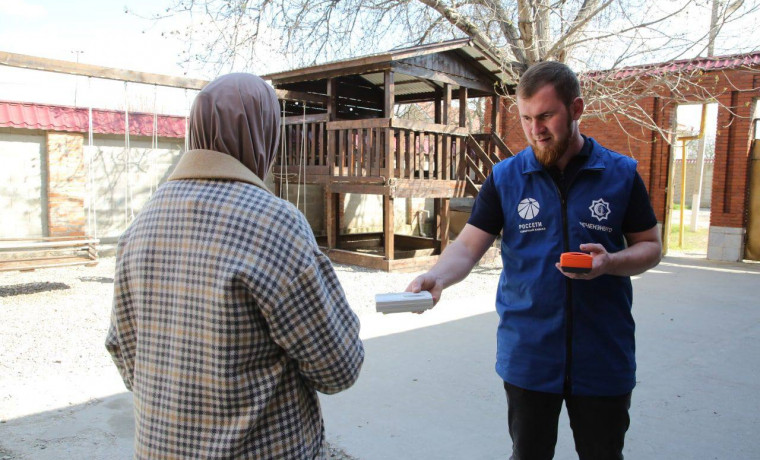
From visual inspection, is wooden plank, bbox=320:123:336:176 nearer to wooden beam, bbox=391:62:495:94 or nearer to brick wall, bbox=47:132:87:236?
wooden beam, bbox=391:62:495:94

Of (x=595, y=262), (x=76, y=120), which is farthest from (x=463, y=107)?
(x=595, y=262)

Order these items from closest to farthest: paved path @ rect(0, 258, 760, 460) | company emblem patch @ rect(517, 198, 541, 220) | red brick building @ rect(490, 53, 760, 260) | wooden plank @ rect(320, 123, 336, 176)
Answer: company emblem patch @ rect(517, 198, 541, 220) → paved path @ rect(0, 258, 760, 460) → wooden plank @ rect(320, 123, 336, 176) → red brick building @ rect(490, 53, 760, 260)

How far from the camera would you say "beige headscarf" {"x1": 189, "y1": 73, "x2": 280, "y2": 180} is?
1.42 metres

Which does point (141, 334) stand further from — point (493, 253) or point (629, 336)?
point (493, 253)

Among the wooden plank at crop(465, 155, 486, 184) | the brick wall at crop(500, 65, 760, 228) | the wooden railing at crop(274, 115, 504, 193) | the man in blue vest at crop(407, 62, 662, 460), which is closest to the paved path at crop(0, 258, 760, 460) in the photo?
the man in blue vest at crop(407, 62, 662, 460)

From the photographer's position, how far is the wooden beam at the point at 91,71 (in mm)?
6562

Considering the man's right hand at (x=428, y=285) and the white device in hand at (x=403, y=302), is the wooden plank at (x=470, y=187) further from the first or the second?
the white device in hand at (x=403, y=302)

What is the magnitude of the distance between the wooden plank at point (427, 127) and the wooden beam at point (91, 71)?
3.21 metres

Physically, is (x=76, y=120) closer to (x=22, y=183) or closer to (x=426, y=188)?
(x=22, y=183)

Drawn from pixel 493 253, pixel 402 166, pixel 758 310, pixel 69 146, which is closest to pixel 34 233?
pixel 69 146

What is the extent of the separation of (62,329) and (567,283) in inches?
214

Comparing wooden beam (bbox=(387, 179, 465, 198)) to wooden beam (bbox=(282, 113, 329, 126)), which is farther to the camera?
wooden beam (bbox=(282, 113, 329, 126))

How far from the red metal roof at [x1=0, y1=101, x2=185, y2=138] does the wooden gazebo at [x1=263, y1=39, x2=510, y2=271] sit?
236 centimetres

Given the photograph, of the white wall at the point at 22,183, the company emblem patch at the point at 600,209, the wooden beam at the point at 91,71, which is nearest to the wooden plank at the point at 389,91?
the wooden beam at the point at 91,71
